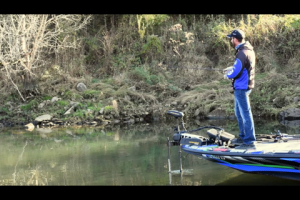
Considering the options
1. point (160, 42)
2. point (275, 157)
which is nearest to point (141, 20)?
point (160, 42)

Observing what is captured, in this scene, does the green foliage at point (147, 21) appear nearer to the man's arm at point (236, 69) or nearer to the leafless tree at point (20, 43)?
the leafless tree at point (20, 43)

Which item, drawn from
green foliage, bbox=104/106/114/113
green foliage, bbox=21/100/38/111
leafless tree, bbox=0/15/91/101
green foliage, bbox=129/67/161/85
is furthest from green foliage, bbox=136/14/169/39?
green foliage, bbox=21/100/38/111

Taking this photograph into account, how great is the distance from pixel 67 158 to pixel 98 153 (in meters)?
0.74

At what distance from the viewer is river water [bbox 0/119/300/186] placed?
22.4 ft

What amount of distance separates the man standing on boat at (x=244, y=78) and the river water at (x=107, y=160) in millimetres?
806

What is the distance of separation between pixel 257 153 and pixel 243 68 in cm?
134

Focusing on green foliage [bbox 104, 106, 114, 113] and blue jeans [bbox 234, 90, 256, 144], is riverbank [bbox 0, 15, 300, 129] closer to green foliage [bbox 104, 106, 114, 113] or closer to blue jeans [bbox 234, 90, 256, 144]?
green foliage [bbox 104, 106, 114, 113]

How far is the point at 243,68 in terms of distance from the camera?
20.5 feet

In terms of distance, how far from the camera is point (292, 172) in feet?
18.6

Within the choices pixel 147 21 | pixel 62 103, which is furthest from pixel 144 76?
pixel 147 21

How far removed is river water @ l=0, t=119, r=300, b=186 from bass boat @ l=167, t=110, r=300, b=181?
0.46m

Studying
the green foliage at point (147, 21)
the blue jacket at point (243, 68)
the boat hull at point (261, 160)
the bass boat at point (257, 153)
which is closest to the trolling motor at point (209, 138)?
the bass boat at point (257, 153)
